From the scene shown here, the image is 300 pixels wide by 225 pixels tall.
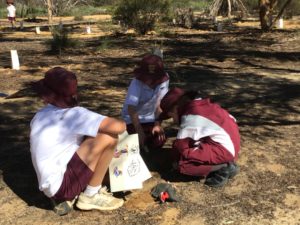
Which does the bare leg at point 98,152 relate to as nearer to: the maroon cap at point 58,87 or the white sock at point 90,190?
the white sock at point 90,190

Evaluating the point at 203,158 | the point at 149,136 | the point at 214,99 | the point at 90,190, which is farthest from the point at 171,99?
the point at 214,99

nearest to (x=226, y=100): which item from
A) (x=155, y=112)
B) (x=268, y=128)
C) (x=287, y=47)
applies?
(x=268, y=128)

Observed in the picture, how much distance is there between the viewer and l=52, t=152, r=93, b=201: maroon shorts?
11.0ft

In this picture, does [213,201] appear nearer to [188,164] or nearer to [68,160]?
[188,164]

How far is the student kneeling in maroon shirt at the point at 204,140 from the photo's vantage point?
12.3 feet

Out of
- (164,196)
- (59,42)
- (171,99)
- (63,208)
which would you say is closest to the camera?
(63,208)

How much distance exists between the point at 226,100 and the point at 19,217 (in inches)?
157

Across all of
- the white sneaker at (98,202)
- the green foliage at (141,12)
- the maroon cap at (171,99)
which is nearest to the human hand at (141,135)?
the maroon cap at (171,99)

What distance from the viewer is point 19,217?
3.49 m

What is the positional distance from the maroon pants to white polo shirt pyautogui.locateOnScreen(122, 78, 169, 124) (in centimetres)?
5

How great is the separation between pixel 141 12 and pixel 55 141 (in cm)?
1511

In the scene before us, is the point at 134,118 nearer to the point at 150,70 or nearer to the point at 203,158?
the point at 150,70

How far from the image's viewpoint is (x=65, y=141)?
333 cm

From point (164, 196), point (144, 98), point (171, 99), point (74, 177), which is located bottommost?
point (164, 196)
